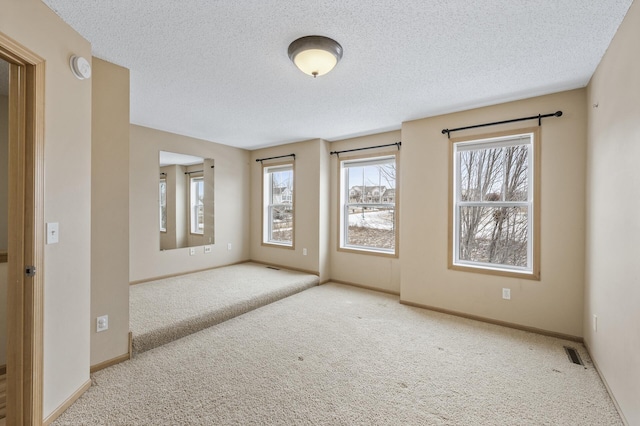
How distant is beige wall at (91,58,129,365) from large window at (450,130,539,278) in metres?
3.37

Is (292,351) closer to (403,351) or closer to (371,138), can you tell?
(403,351)

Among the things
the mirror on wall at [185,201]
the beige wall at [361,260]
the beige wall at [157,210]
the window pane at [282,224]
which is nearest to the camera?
the beige wall at [157,210]

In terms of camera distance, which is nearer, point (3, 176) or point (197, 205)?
point (3, 176)

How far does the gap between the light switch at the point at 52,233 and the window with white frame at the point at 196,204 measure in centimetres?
308

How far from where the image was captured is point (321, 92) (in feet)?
9.49

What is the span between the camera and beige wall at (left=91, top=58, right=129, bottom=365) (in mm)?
2174

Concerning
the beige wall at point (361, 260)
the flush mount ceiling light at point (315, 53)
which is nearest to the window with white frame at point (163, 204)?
the beige wall at point (361, 260)

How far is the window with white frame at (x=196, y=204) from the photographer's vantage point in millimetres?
4812

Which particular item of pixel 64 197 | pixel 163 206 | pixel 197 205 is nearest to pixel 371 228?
pixel 197 205

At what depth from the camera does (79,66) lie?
1.88m

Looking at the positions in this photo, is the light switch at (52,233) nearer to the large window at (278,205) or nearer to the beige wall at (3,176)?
the beige wall at (3,176)

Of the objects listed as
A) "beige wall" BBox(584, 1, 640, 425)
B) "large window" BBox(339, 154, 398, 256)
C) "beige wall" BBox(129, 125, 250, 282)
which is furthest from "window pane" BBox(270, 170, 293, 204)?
"beige wall" BBox(584, 1, 640, 425)

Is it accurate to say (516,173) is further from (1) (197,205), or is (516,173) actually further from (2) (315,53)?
(1) (197,205)

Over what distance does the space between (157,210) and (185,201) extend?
0.48 meters
